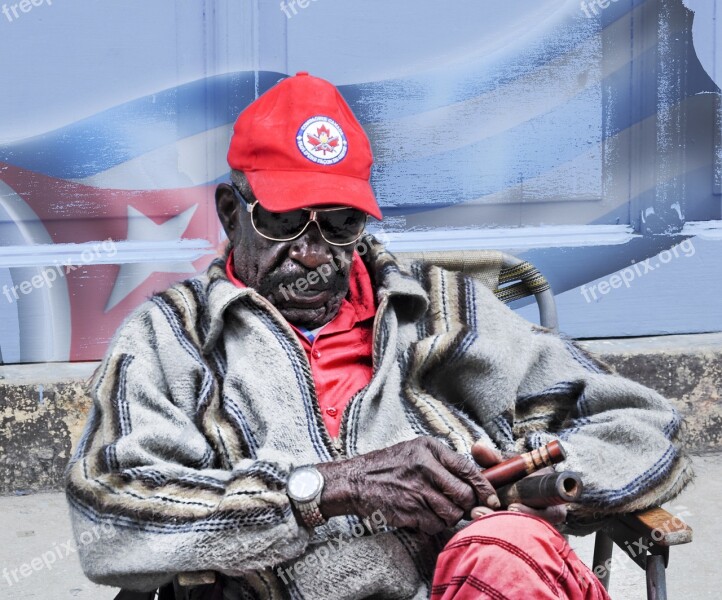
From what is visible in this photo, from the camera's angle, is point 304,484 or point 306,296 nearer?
point 304,484

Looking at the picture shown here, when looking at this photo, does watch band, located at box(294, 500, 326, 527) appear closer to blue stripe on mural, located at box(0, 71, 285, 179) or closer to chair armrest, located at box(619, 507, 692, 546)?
chair armrest, located at box(619, 507, 692, 546)

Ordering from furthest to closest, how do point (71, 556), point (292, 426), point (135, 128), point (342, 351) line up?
point (135, 128) → point (71, 556) → point (342, 351) → point (292, 426)

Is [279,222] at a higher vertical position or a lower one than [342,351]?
higher

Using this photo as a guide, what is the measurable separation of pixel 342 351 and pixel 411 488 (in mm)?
464

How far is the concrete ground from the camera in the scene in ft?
10.8

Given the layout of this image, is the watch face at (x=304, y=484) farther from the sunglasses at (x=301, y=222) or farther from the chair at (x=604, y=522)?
the chair at (x=604, y=522)

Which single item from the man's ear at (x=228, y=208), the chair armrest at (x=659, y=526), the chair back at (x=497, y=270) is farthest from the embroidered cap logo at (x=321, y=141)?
the chair armrest at (x=659, y=526)

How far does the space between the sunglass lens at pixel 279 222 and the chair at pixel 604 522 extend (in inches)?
16.8

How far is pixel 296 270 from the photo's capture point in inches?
90.7

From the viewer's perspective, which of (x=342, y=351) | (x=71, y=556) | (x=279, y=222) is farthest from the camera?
(x=71, y=556)

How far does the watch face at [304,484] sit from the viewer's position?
197 centimetres

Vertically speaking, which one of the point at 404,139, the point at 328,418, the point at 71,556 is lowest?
the point at 71,556

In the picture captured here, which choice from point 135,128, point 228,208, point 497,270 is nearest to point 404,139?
point 135,128

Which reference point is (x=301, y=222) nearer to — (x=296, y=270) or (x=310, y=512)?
(x=296, y=270)
